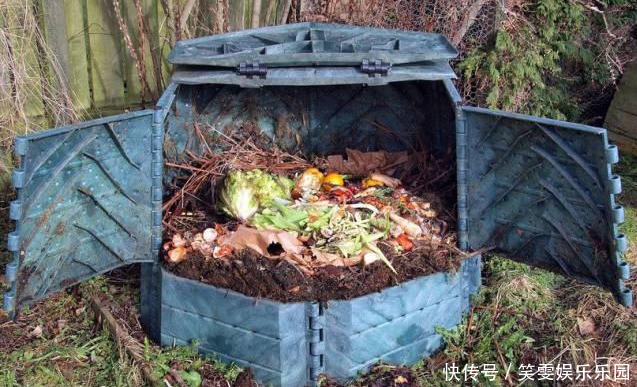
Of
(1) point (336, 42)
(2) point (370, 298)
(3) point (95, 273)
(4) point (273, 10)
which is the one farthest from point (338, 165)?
(4) point (273, 10)

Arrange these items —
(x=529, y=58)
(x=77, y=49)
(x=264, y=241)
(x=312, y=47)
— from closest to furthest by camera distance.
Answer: (x=264, y=241) → (x=312, y=47) → (x=77, y=49) → (x=529, y=58)

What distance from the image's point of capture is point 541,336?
14.4ft

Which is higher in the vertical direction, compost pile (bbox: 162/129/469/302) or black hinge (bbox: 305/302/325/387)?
compost pile (bbox: 162/129/469/302)

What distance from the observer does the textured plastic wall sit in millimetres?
3906

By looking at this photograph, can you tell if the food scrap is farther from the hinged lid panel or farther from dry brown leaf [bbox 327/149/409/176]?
the hinged lid panel

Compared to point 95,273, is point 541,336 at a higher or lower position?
lower

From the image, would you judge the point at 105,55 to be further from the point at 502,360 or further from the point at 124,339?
the point at 502,360

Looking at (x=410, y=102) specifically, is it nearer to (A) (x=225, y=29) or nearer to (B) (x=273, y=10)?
(A) (x=225, y=29)

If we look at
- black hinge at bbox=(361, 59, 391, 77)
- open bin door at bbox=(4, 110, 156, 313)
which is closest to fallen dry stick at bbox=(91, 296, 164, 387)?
open bin door at bbox=(4, 110, 156, 313)

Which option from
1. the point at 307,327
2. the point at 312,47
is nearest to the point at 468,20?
the point at 312,47

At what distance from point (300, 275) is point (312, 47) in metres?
1.41

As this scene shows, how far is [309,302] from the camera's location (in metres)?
3.88

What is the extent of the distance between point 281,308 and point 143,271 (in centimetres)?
103

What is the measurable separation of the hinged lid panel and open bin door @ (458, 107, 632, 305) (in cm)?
57
